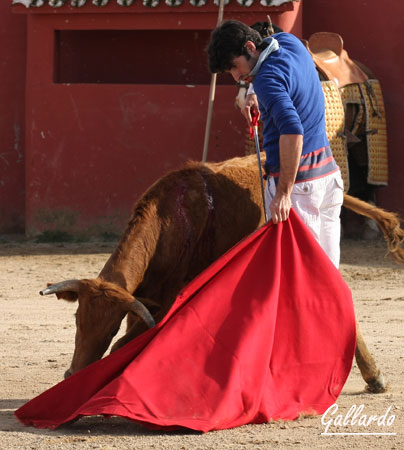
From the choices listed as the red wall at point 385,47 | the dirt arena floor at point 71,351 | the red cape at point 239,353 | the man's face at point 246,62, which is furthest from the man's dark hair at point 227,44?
the red wall at point 385,47

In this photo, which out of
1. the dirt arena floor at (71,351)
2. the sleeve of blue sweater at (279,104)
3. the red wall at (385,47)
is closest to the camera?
the dirt arena floor at (71,351)

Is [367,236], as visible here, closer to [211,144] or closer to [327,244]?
[211,144]

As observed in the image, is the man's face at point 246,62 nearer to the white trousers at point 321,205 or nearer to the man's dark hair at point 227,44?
the man's dark hair at point 227,44

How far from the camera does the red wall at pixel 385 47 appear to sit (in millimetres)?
10602

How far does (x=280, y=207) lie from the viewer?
448 centimetres

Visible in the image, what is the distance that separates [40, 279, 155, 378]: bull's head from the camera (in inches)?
175

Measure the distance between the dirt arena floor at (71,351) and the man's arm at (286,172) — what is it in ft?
2.97

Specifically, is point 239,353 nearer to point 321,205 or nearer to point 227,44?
point 321,205

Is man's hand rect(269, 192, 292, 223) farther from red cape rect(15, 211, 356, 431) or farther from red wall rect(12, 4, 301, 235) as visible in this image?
red wall rect(12, 4, 301, 235)

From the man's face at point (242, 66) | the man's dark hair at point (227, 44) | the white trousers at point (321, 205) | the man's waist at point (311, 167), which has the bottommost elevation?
the white trousers at point (321, 205)

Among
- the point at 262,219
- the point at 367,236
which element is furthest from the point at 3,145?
the point at 262,219

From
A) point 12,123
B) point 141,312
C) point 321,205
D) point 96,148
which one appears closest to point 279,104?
point 321,205

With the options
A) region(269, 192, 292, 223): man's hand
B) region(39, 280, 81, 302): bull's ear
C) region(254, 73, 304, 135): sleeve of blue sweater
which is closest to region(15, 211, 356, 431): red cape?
region(269, 192, 292, 223): man's hand

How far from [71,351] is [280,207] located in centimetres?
211
